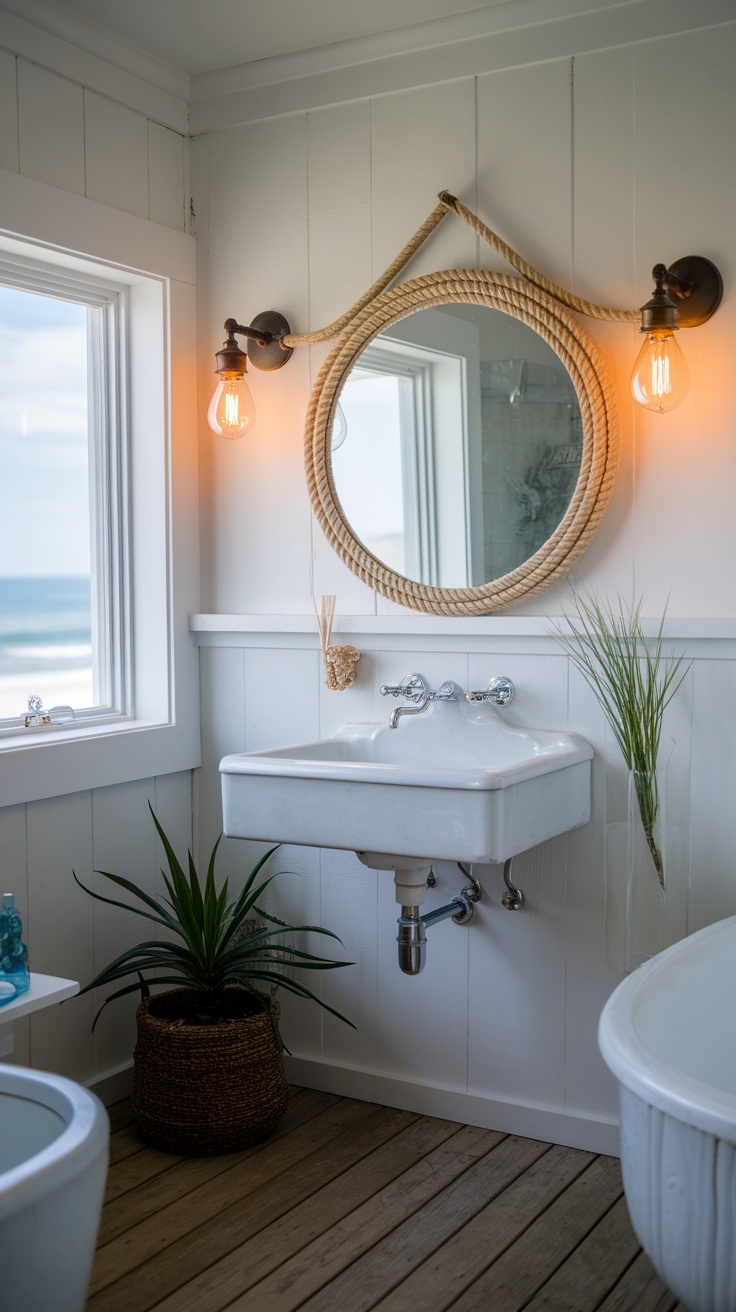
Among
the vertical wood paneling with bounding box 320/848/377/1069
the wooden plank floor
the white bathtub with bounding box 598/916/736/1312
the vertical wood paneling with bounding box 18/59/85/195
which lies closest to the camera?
the white bathtub with bounding box 598/916/736/1312

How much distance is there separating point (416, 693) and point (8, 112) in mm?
1488

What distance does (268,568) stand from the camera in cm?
286

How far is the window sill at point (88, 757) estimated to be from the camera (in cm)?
243

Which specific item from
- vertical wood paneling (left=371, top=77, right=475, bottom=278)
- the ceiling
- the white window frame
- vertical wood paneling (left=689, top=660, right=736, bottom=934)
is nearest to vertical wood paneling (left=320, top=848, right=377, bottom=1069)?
the white window frame

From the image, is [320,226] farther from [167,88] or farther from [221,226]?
[167,88]

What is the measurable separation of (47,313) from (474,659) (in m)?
1.26

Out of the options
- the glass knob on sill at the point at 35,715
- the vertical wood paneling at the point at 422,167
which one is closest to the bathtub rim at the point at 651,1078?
Answer: the glass knob on sill at the point at 35,715

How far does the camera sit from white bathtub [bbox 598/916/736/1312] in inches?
53.3

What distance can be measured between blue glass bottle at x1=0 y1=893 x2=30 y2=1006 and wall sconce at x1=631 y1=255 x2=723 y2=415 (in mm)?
1481

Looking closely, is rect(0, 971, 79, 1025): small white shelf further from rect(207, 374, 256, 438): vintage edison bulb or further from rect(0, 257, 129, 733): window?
rect(207, 374, 256, 438): vintage edison bulb

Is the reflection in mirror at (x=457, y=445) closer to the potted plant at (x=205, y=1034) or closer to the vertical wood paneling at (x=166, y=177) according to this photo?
the vertical wood paneling at (x=166, y=177)

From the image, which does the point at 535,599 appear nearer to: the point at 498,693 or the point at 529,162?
the point at 498,693

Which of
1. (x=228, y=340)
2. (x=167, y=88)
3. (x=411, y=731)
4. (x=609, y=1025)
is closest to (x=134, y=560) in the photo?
(x=228, y=340)

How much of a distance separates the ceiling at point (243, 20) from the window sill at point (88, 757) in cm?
153
